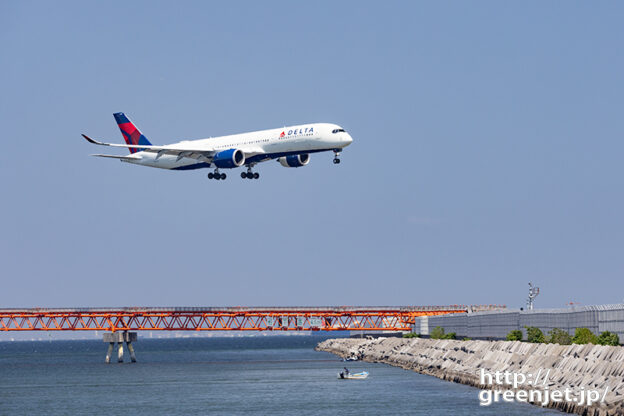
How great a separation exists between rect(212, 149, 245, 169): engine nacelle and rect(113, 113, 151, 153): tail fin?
28.1 meters

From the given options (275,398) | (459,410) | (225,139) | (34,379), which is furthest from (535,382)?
(34,379)

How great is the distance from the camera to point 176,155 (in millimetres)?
113875

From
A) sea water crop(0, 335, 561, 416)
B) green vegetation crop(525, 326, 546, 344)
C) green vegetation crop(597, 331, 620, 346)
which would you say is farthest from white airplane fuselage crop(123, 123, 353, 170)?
green vegetation crop(597, 331, 620, 346)

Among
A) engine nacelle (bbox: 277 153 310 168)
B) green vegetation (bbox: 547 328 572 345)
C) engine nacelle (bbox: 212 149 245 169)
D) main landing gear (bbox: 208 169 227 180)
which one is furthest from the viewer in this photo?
main landing gear (bbox: 208 169 227 180)

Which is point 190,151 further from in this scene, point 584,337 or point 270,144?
point 584,337

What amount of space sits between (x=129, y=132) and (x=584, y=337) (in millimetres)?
72374

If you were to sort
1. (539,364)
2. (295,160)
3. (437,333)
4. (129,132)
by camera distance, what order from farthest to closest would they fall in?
(437,333), (129,132), (295,160), (539,364)

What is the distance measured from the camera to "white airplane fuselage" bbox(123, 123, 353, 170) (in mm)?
100875

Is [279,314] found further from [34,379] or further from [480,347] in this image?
[480,347]

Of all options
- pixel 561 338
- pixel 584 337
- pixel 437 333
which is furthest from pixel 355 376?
pixel 437 333

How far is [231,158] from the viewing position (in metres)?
106

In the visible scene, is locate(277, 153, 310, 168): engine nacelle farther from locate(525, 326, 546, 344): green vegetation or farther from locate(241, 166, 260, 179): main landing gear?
locate(525, 326, 546, 344): green vegetation

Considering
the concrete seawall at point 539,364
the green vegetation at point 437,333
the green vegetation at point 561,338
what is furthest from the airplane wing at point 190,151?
the green vegetation at point 437,333

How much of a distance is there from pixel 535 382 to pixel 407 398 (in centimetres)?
1302
